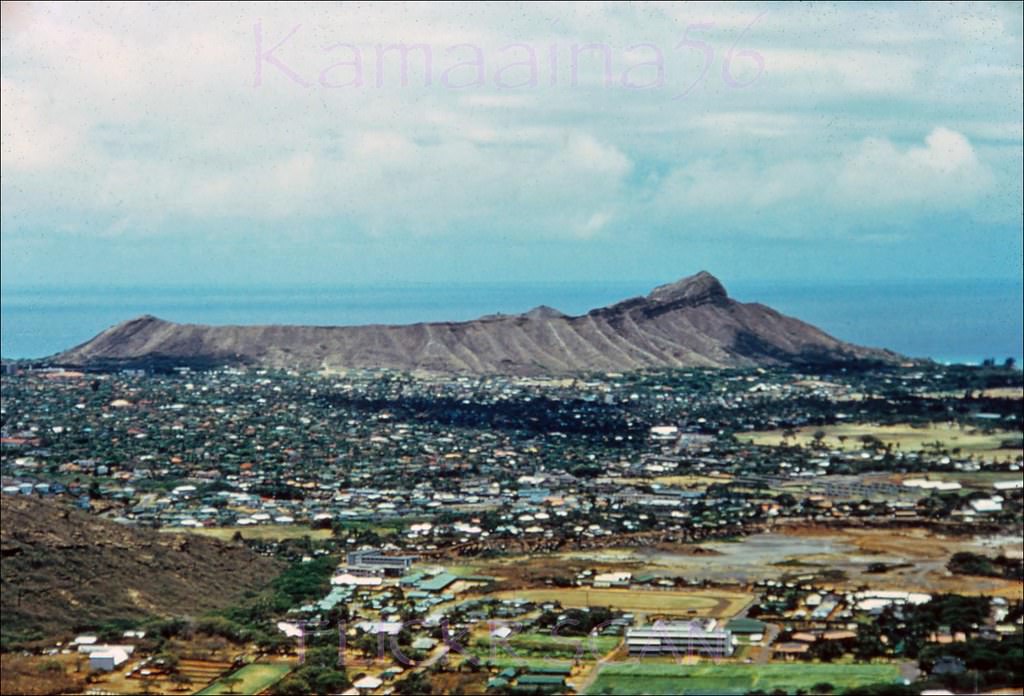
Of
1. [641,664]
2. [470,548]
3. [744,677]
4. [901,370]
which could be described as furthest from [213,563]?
[901,370]

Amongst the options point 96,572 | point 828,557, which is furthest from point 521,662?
point 828,557

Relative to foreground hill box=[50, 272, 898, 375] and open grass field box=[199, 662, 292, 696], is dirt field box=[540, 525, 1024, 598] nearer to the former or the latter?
open grass field box=[199, 662, 292, 696]

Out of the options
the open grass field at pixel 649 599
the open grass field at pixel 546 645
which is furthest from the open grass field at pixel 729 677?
the open grass field at pixel 649 599

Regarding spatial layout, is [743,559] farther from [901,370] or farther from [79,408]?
[901,370]

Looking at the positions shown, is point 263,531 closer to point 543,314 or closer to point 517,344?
point 517,344

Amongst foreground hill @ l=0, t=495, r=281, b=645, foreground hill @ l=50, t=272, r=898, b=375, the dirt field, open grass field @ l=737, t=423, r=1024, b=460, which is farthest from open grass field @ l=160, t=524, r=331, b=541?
foreground hill @ l=50, t=272, r=898, b=375
